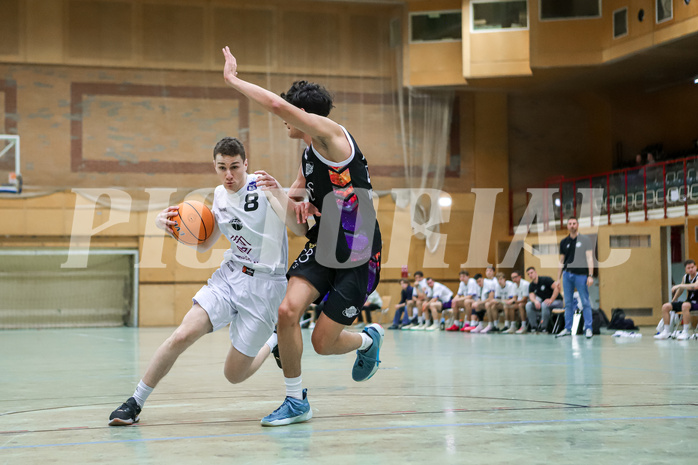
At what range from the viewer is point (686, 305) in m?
14.9

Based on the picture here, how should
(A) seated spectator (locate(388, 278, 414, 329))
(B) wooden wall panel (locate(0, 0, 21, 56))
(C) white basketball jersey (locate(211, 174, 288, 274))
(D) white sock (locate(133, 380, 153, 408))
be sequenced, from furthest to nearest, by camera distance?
1. (B) wooden wall panel (locate(0, 0, 21, 56))
2. (A) seated spectator (locate(388, 278, 414, 329))
3. (C) white basketball jersey (locate(211, 174, 288, 274))
4. (D) white sock (locate(133, 380, 153, 408))

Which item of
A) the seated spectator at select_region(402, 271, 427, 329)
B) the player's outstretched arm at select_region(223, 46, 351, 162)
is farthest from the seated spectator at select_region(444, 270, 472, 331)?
the player's outstretched arm at select_region(223, 46, 351, 162)

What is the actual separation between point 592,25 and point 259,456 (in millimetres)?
23646

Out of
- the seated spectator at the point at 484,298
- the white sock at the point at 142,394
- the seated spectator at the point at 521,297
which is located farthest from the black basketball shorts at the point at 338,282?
the seated spectator at the point at 484,298

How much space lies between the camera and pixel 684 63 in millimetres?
24750

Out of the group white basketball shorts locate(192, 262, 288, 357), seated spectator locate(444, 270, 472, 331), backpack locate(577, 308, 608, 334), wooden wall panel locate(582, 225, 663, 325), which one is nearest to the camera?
white basketball shorts locate(192, 262, 288, 357)

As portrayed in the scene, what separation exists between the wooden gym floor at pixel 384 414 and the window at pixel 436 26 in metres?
18.0

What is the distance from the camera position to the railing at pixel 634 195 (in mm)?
20578

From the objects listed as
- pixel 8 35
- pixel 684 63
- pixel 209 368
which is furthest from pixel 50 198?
pixel 684 63

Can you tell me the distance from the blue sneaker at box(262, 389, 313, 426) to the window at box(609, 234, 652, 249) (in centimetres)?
1714

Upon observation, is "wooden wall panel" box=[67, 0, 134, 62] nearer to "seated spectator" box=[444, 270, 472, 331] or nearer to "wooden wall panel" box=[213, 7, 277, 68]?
"wooden wall panel" box=[213, 7, 277, 68]

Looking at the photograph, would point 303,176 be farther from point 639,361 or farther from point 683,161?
point 683,161

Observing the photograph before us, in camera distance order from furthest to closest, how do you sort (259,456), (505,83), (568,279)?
(505,83) < (568,279) < (259,456)

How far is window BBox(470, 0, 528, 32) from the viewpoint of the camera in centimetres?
2522
